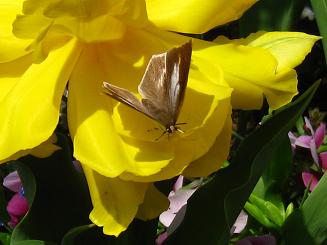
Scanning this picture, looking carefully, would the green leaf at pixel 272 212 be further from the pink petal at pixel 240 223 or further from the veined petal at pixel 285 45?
the veined petal at pixel 285 45

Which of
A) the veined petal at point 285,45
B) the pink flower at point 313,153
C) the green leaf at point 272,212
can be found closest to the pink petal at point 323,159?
the pink flower at point 313,153

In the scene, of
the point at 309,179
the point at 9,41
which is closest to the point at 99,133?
the point at 9,41

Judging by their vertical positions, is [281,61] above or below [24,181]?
above

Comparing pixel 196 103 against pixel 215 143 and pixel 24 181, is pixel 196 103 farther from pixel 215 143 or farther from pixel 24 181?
pixel 24 181

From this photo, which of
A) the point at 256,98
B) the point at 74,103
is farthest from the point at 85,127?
the point at 256,98

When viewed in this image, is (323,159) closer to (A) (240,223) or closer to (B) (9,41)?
(A) (240,223)
